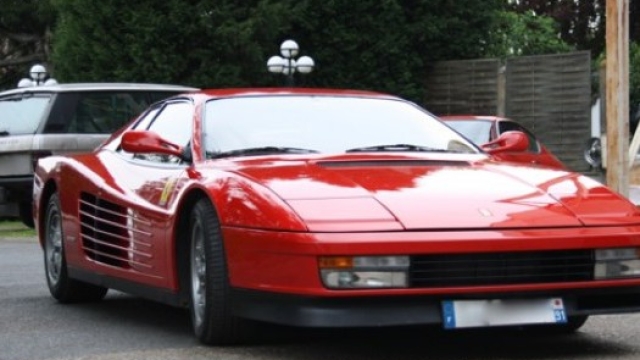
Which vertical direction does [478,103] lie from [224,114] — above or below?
below

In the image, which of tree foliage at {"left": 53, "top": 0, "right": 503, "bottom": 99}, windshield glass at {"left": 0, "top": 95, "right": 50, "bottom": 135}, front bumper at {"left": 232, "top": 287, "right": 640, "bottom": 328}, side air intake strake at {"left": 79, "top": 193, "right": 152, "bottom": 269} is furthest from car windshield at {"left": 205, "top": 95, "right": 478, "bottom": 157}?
tree foliage at {"left": 53, "top": 0, "right": 503, "bottom": 99}

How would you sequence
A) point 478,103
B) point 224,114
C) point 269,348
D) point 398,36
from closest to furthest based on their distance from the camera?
point 269,348 < point 224,114 < point 478,103 < point 398,36

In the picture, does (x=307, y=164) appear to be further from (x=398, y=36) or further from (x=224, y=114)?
(x=398, y=36)

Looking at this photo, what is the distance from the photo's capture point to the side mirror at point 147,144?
23.5ft

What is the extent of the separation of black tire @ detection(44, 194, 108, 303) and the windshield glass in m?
6.43

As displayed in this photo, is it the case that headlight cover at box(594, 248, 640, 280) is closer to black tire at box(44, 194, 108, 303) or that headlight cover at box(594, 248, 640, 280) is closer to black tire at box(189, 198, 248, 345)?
black tire at box(189, 198, 248, 345)

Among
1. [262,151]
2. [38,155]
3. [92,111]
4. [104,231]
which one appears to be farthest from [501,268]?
[38,155]

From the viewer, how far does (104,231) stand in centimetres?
780

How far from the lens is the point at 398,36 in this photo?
3612 cm

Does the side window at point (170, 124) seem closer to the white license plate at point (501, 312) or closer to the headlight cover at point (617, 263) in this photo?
the white license plate at point (501, 312)

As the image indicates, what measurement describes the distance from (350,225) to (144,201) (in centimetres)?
174

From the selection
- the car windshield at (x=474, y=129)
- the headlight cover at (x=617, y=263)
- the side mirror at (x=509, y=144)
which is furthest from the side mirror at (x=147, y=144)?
the car windshield at (x=474, y=129)

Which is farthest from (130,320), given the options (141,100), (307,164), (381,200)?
(141,100)

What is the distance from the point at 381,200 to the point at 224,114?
1.62 metres
